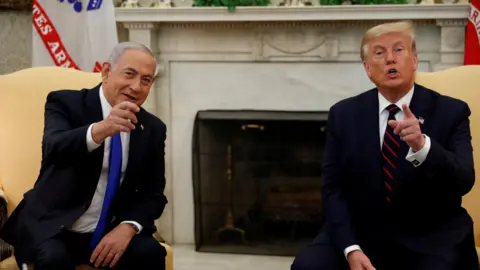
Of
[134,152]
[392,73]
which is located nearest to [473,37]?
[392,73]

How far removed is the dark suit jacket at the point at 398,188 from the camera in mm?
1884

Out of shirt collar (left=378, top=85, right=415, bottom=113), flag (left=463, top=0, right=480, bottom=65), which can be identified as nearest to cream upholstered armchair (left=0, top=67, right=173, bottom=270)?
shirt collar (left=378, top=85, right=415, bottom=113)

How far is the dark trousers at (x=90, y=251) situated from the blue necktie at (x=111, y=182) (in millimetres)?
41

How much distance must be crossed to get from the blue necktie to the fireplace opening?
69.2 inches

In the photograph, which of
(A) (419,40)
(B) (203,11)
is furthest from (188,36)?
(A) (419,40)

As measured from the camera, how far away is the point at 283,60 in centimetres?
372

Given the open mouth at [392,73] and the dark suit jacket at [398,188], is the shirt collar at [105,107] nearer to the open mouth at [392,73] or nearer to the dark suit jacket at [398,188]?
the dark suit jacket at [398,188]

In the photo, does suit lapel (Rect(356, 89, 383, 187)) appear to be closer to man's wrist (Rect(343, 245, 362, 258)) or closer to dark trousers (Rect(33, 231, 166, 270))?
man's wrist (Rect(343, 245, 362, 258))

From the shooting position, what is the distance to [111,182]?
2041mm

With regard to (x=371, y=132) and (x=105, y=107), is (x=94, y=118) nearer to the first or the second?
(x=105, y=107)

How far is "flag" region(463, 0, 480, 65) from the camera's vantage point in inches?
127

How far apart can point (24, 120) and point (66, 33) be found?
1136 millimetres

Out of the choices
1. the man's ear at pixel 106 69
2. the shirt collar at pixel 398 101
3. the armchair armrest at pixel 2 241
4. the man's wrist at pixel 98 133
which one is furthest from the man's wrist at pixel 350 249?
the armchair armrest at pixel 2 241

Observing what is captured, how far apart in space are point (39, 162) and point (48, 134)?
418mm
